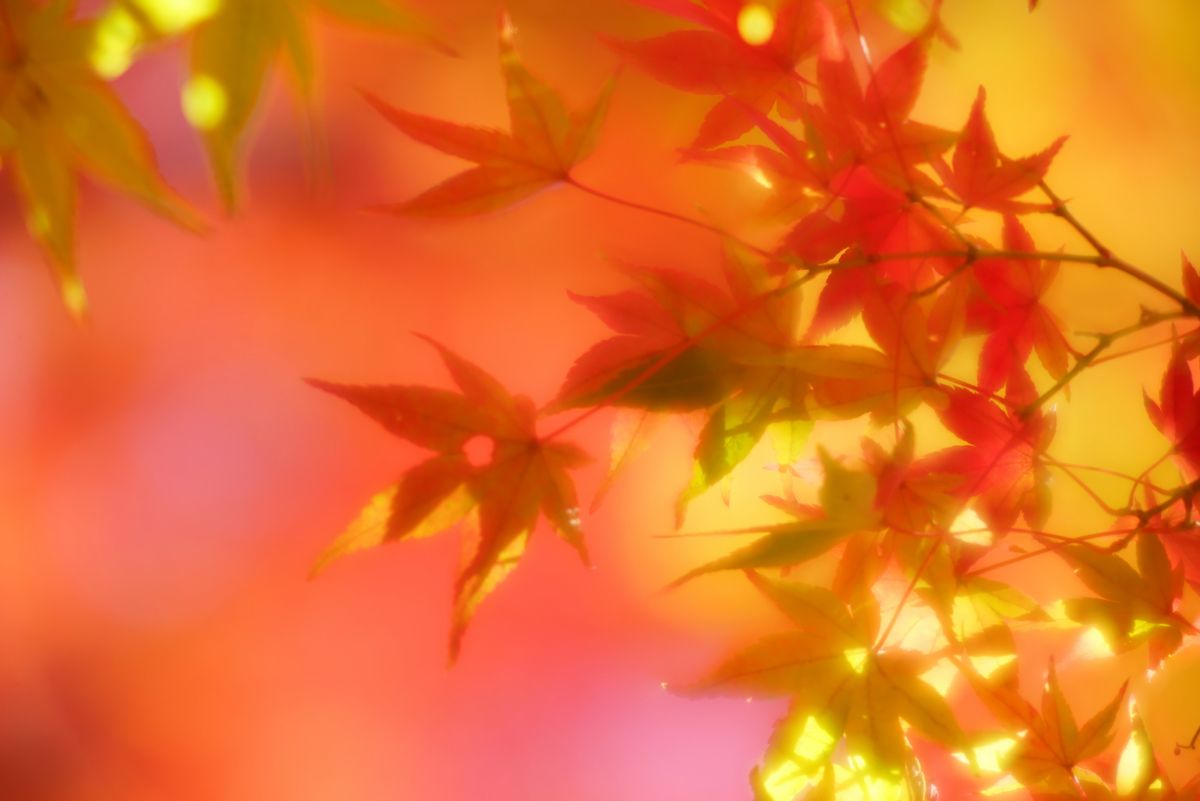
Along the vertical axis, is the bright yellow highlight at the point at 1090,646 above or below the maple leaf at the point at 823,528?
below

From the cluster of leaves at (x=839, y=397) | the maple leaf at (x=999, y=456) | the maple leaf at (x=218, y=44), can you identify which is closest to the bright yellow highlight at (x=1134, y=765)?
the cluster of leaves at (x=839, y=397)

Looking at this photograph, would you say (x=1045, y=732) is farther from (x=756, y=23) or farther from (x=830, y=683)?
(x=756, y=23)

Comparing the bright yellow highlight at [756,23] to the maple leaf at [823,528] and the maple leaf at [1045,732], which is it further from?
the maple leaf at [1045,732]

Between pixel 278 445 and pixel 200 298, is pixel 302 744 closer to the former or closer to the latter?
pixel 278 445

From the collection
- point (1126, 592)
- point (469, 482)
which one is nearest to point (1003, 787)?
point (1126, 592)

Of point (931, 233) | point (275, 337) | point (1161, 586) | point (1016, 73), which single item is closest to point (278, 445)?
point (275, 337)

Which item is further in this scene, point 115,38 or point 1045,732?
point 1045,732
